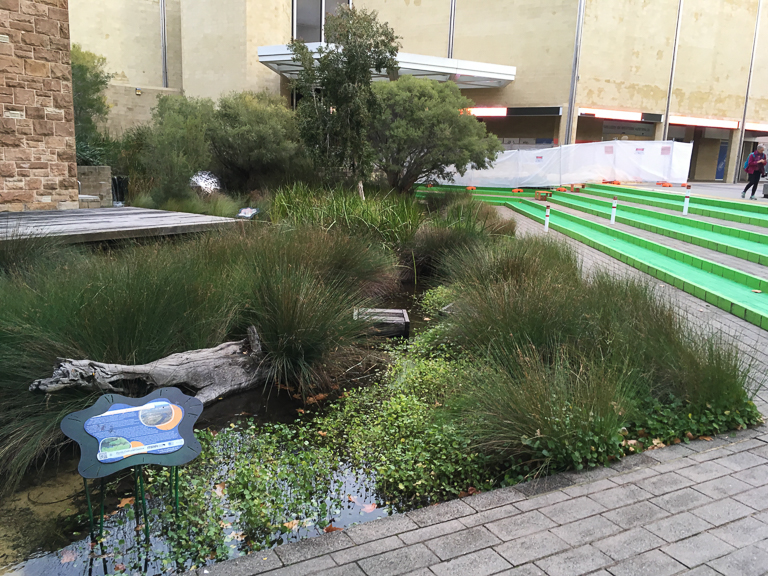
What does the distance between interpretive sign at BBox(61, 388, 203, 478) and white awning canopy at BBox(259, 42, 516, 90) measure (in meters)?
17.8

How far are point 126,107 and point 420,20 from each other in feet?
43.8

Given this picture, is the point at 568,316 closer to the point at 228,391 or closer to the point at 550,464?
the point at 550,464

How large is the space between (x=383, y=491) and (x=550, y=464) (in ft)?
3.18

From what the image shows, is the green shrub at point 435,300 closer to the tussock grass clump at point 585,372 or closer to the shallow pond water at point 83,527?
the tussock grass clump at point 585,372

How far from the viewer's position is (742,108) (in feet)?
91.2

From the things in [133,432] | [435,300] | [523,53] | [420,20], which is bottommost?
[435,300]

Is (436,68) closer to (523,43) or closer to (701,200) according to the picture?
(523,43)

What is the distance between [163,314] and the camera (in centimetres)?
444

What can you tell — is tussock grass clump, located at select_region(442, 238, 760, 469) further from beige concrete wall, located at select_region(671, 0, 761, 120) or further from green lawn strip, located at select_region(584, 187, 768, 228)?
beige concrete wall, located at select_region(671, 0, 761, 120)

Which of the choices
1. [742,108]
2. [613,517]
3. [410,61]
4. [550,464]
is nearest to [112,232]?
[550,464]

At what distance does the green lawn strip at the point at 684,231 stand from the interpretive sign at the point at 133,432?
8.34m

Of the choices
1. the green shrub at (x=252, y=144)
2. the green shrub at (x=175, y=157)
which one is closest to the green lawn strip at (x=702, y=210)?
the green shrub at (x=252, y=144)

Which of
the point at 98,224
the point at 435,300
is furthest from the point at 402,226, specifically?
the point at 98,224

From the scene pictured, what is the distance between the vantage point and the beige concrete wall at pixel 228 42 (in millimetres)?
21500
